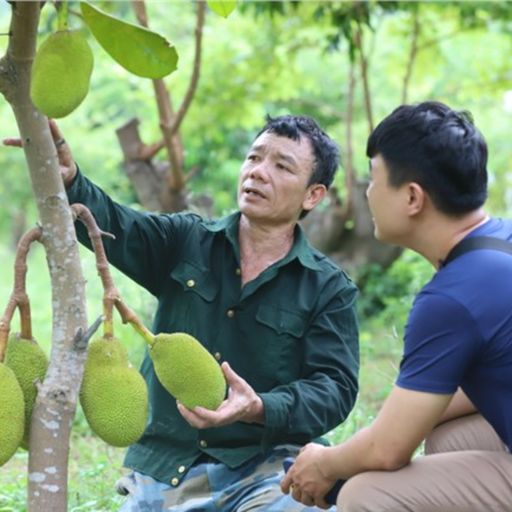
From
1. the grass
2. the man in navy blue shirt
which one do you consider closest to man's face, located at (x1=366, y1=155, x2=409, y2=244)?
the man in navy blue shirt

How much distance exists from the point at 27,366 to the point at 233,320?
88cm

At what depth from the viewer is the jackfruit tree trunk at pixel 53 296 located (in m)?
2.04

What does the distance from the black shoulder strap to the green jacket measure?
26.6 inches

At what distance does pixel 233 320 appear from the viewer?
115 inches

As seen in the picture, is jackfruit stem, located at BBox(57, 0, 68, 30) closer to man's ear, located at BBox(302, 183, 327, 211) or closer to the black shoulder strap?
the black shoulder strap

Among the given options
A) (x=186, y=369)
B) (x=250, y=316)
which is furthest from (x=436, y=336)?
(x=250, y=316)

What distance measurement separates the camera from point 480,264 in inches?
86.6

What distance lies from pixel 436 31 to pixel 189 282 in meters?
5.55

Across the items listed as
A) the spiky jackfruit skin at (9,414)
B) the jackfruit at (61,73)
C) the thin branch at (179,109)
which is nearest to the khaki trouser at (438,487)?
the spiky jackfruit skin at (9,414)

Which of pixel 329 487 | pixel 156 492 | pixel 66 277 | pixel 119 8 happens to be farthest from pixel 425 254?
pixel 119 8

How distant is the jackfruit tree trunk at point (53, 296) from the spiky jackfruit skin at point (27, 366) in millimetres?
54

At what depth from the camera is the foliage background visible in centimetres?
517

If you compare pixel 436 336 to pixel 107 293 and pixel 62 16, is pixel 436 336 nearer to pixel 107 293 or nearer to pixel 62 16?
pixel 107 293

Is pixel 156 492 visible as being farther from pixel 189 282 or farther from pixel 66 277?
pixel 66 277
